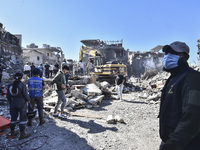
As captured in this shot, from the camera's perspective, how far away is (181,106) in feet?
4.39

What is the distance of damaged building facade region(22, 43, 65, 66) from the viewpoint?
2777 centimetres

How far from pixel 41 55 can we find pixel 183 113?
33787mm

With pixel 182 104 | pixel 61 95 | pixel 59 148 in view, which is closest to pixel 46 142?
pixel 59 148

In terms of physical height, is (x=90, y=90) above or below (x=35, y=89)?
below

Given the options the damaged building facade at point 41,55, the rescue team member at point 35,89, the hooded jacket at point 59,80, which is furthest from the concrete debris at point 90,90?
the damaged building facade at point 41,55

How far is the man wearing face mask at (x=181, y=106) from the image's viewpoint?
117 cm

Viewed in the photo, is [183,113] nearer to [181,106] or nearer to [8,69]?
[181,106]

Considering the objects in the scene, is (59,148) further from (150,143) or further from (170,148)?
(170,148)

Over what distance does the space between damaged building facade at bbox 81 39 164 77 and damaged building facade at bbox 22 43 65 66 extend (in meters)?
9.69

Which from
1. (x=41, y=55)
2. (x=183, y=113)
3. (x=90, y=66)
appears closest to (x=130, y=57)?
(x=90, y=66)

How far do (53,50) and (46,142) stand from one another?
34.3 m

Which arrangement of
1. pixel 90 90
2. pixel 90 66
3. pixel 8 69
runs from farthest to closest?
pixel 8 69 < pixel 90 66 < pixel 90 90

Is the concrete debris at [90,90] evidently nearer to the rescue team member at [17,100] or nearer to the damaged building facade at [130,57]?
the rescue team member at [17,100]

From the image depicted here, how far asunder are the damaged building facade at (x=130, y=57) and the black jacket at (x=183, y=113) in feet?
84.8
